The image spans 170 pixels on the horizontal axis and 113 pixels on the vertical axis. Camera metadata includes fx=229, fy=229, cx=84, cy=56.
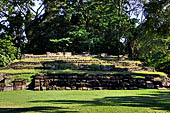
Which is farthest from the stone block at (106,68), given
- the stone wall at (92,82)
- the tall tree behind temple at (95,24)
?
the tall tree behind temple at (95,24)

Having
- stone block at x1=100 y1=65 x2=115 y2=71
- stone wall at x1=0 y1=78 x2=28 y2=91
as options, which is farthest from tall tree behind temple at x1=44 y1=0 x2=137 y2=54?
stone wall at x1=0 y1=78 x2=28 y2=91

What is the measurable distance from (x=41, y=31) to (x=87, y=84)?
2064 cm

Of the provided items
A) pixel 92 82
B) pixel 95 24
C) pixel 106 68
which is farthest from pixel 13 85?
pixel 95 24

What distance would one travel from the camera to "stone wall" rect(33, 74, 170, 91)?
11552mm

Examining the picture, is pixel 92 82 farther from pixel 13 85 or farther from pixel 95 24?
pixel 95 24

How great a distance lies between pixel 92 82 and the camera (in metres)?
12.1

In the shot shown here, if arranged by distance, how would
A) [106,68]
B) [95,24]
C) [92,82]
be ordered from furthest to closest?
1. [95,24]
2. [106,68]
3. [92,82]

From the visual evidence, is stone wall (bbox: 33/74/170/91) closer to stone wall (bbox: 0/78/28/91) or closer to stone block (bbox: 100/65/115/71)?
stone wall (bbox: 0/78/28/91)

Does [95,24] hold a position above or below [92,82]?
above

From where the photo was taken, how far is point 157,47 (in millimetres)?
23938

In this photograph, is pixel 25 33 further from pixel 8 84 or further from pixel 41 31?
pixel 8 84

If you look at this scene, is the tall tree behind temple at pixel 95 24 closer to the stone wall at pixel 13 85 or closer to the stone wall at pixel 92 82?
the stone wall at pixel 92 82

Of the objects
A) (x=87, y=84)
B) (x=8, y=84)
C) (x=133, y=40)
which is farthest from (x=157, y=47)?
(x=8, y=84)

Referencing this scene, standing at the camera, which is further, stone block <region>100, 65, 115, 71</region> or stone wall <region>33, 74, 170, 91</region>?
stone block <region>100, 65, 115, 71</region>
